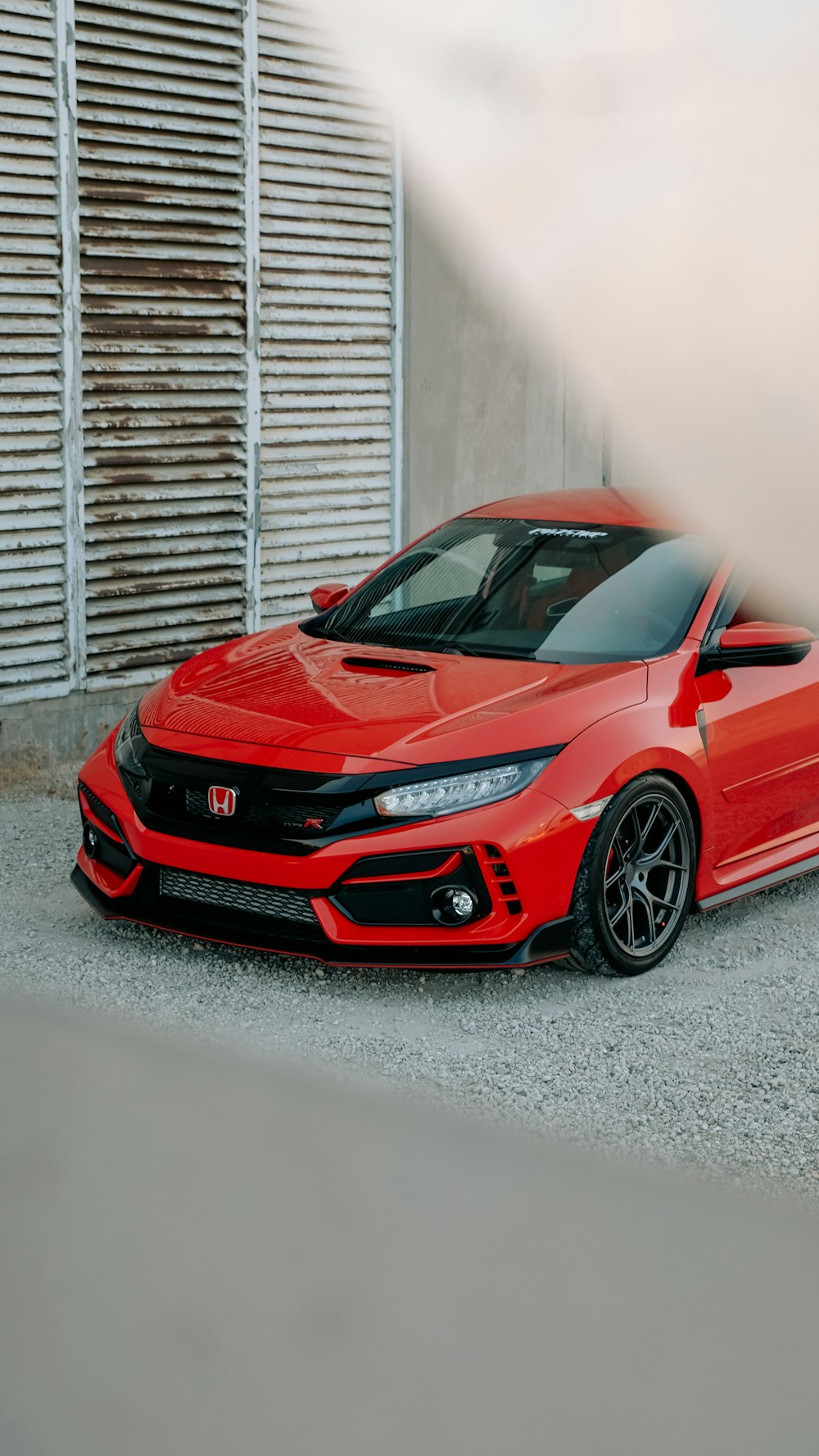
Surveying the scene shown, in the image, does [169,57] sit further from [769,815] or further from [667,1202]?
[667,1202]

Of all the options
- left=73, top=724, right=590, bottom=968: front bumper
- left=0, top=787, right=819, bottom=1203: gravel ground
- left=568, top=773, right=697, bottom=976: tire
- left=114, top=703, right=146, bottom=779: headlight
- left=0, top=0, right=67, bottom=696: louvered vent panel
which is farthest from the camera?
left=0, top=0, right=67, bottom=696: louvered vent panel

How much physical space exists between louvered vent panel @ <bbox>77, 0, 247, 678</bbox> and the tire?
165 inches

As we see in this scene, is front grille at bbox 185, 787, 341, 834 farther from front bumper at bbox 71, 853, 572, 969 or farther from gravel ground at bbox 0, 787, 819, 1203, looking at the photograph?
gravel ground at bbox 0, 787, 819, 1203

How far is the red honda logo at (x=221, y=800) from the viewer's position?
197 inches

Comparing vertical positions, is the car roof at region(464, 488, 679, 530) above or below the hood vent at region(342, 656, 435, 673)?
above

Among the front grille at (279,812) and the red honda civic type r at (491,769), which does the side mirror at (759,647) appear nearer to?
the red honda civic type r at (491,769)

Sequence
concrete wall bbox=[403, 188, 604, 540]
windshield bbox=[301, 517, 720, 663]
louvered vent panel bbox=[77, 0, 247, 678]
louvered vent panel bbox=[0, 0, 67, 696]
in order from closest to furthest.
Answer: windshield bbox=[301, 517, 720, 663] < louvered vent panel bbox=[0, 0, 67, 696] < louvered vent panel bbox=[77, 0, 247, 678] < concrete wall bbox=[403, 188, 604, 540]

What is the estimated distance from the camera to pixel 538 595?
5828mm

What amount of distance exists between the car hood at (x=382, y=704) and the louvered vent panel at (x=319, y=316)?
398cm

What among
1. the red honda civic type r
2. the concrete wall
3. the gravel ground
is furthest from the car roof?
the concrete wall

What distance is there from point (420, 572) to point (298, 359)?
11.9ft

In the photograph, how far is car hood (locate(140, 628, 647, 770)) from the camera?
16.2 ft

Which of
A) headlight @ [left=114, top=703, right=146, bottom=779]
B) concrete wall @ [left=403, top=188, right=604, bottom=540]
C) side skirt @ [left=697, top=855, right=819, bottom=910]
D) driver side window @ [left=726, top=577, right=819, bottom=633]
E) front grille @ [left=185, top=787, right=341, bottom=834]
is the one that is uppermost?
concrete wall @ [left=403, top=188, right=604, bottom=540]

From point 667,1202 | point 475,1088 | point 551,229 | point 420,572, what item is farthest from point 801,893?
point 551,229
